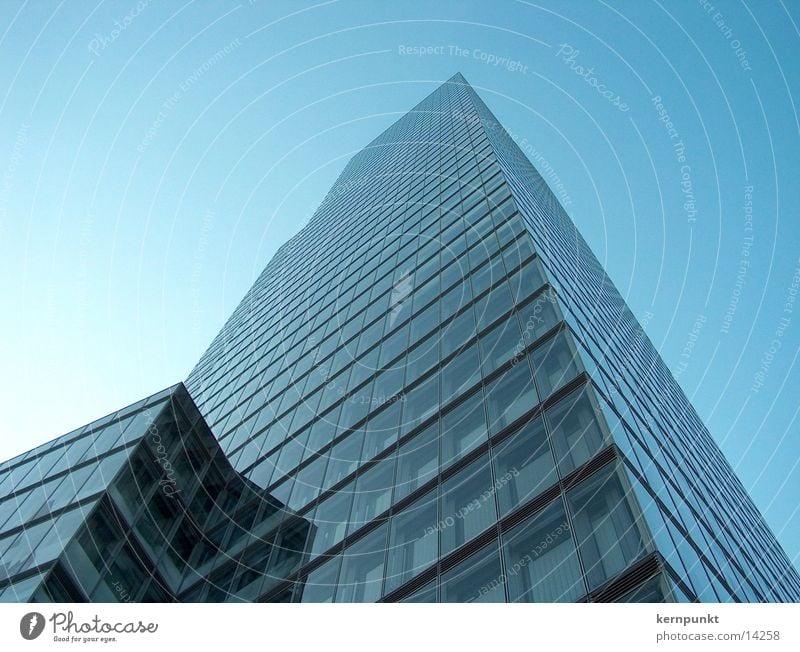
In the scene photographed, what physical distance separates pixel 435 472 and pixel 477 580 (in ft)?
12.0

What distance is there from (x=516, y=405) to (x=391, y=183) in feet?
125

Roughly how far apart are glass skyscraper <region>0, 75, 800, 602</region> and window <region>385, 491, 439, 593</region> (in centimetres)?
5

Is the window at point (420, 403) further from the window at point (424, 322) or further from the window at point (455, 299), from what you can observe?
the window at point (455, 299)

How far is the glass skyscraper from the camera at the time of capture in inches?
483

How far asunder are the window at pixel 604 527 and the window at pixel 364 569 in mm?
4542

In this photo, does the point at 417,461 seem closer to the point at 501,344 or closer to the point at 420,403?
the point at 420,403

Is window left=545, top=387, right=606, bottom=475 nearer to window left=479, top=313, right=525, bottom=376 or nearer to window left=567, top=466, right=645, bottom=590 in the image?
window left=567, top=466, right=645, bottom=590

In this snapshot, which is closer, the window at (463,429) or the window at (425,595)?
the window at (425,595)

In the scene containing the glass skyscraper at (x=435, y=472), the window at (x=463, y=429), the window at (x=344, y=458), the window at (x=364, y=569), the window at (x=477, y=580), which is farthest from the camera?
the window at (x=344, y=458)

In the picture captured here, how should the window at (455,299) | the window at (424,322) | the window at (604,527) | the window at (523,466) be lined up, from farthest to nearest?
the window at (424,322) < the window at (455,299) < the window at (523,466) < the window at (604,527)

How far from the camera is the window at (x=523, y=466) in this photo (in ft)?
43.2

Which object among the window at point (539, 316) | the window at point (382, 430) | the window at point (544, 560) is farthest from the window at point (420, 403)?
the window at point (544, 560)
